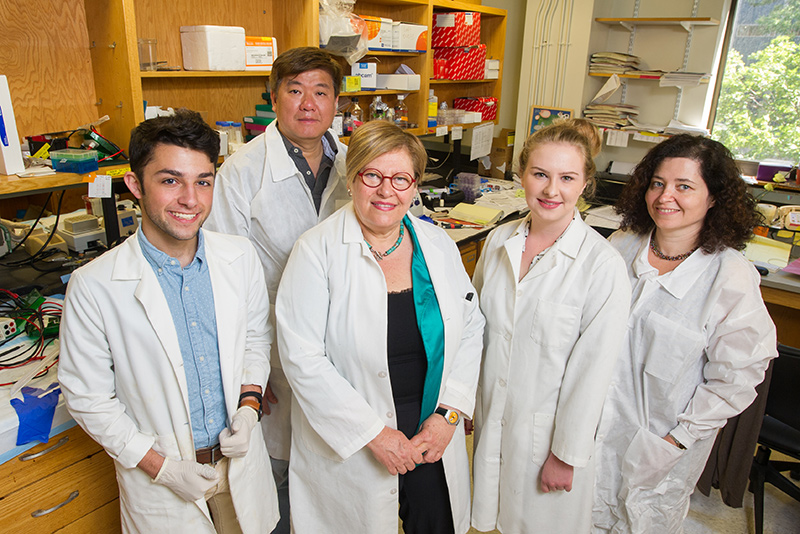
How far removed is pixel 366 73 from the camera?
123 inches

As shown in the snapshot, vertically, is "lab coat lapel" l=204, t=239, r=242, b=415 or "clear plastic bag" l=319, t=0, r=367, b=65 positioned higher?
"clear plastic bag" l=319, t=0, r=367, b=65

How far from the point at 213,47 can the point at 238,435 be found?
1.71m

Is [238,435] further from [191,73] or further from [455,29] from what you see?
[455,29]

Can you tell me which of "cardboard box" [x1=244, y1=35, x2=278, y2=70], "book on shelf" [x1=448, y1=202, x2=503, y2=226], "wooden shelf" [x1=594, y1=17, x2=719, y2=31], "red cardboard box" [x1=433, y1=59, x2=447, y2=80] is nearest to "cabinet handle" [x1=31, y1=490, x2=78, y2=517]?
"cardboard box" [x1=244, y1=35, x2=278, y2=70]

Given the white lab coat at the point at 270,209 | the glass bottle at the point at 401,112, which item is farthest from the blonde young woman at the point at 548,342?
the glass bottle at the point at 401,112

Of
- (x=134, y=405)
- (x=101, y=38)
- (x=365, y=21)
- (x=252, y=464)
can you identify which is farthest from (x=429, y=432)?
(x=365, y=21)

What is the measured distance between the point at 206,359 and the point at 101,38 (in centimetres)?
150

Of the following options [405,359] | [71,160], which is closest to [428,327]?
[405,359]

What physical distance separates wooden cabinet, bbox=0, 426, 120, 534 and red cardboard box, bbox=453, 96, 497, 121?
3.44 m

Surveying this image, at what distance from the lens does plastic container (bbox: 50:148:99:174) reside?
1.85m

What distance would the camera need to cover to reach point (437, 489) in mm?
1581

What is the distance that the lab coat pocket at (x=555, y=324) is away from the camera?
1450 millimetres

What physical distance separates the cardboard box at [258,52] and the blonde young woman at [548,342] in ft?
4.85

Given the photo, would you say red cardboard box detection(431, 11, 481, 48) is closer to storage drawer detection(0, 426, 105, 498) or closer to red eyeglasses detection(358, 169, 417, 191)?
red eyeglasses detection(358, 169, 417, 191)
